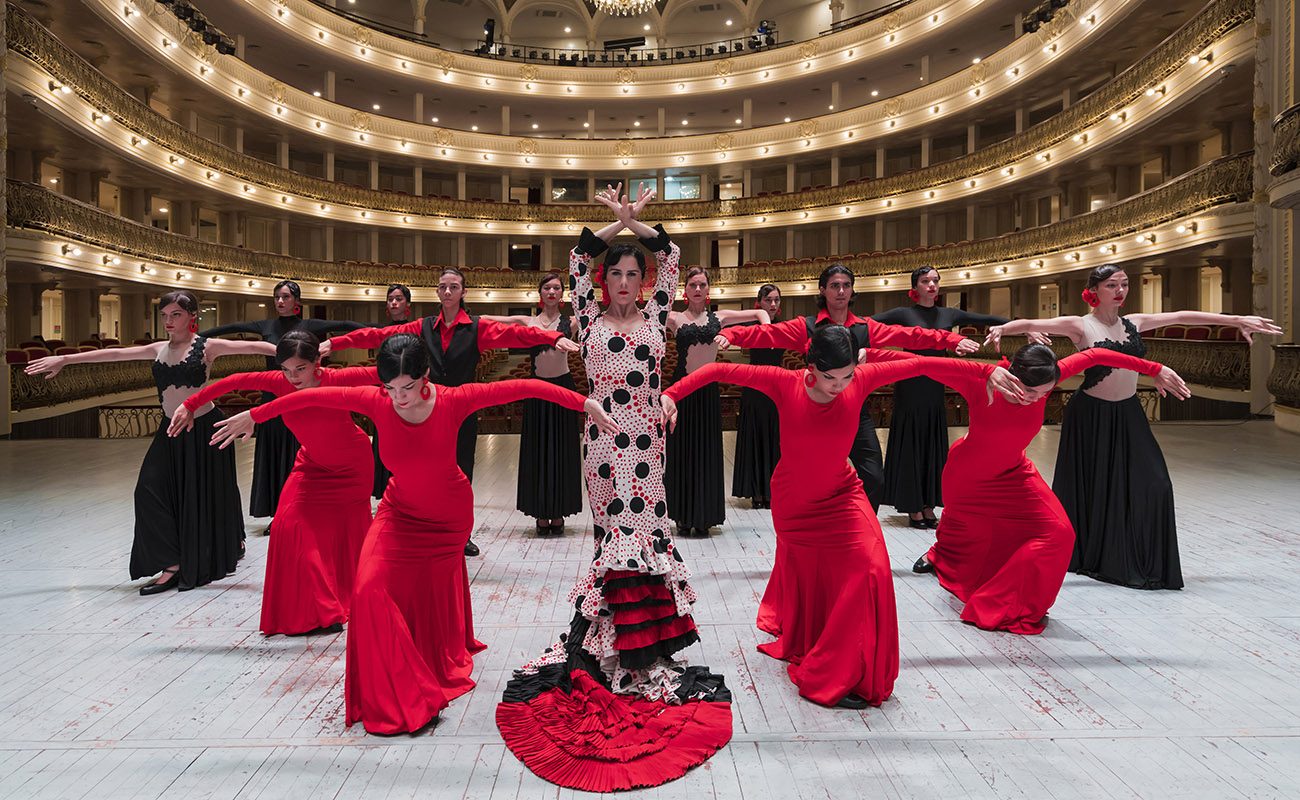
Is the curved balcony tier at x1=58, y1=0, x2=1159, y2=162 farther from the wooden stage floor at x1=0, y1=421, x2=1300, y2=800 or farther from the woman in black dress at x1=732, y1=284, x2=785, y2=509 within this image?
the wooden stage floor at x1=0, y1=421, x2=1300, y2=800

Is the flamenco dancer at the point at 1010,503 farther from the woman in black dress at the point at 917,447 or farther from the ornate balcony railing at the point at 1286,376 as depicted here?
the ornate balcony railing at the point at 1286,376

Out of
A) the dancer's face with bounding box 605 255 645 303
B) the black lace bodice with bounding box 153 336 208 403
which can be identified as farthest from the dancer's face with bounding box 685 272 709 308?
the black lace bodice with bounding box 153 336 208 403

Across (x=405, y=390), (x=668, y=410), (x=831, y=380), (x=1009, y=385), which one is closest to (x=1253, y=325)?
(x=1009, y=385)

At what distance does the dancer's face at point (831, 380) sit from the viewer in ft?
10.2

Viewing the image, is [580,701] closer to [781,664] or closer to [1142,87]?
[781,664]

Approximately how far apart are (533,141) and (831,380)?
1197 inches

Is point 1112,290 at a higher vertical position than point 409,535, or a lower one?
higher

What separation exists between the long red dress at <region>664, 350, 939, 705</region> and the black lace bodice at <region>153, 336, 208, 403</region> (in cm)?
324

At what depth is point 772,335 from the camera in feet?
16.2

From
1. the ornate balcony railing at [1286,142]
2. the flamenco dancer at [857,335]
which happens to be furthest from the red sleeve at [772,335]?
the ornate balcony railing at [1286,142]

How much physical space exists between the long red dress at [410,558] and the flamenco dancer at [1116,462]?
3.26 m

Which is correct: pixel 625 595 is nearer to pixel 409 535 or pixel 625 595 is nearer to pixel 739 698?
pixel 739 698

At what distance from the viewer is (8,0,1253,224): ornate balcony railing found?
13.6 meters

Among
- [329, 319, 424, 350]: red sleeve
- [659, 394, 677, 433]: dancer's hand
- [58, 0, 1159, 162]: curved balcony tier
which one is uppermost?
[58, 0, 1159, 162]: curved balcony tier
